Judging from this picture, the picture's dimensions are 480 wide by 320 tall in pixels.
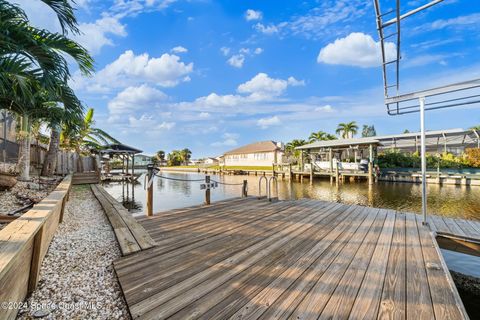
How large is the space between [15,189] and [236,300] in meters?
7.09

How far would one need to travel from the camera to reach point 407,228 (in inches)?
159

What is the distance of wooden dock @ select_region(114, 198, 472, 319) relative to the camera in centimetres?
173

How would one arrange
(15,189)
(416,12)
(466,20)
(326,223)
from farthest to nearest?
1. (15,189)
2. (326,223)
3. (466,20)
4. (416,12)

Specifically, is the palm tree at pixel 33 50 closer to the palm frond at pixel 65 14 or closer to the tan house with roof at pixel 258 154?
the palm frond at pixel 65 14

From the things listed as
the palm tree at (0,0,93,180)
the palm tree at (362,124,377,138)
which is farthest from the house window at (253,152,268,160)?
the palm tree at (362,124,377,138)

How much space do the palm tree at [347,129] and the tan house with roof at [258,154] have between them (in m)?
10.6

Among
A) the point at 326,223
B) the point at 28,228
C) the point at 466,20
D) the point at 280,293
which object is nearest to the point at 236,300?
the point at 280,293

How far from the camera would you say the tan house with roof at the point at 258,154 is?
126 feet

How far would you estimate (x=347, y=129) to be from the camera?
36469 mm

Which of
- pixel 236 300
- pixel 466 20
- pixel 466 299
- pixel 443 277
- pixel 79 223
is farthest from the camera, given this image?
pixel 79 223

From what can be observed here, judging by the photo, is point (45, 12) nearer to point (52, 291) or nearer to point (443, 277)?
point (52, 291)

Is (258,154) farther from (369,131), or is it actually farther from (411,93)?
(369,131)

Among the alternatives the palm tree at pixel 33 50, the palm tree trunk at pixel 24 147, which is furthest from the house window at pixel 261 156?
the palm tree at pixel 33 50

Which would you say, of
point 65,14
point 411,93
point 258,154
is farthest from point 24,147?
point 258,154
